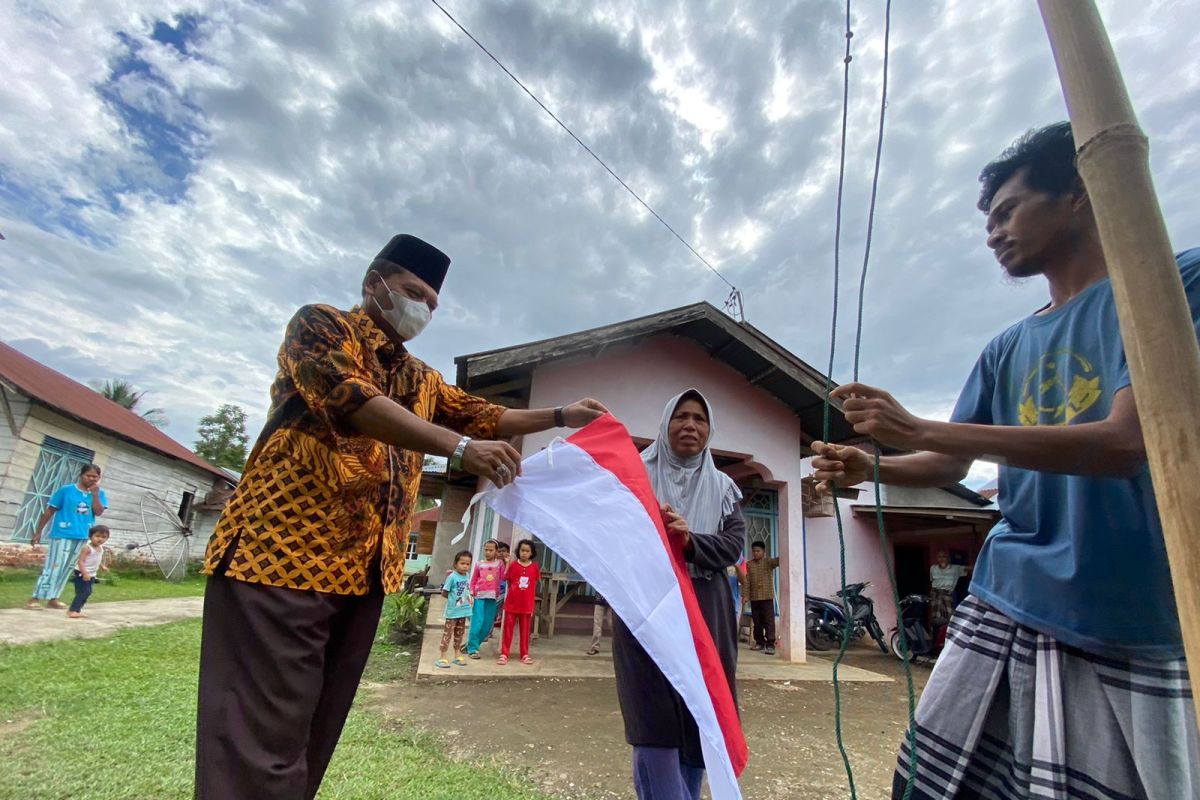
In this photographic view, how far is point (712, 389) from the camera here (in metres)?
7.72

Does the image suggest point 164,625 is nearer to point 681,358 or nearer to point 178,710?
point 178,710

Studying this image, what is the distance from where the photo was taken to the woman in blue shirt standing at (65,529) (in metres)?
6.95

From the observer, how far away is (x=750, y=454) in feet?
25.3

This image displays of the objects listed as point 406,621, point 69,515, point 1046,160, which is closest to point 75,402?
point 69,515

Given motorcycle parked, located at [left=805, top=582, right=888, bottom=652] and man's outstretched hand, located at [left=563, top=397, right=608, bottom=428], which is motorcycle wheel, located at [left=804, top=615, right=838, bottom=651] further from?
man's outstretched hand, located at [left=563, top=397, right=608, bottom=428]

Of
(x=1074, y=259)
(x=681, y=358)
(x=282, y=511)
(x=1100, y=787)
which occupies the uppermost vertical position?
(x=681, y=358)

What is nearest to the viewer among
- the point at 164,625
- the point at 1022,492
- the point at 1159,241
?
the point at 1159,241

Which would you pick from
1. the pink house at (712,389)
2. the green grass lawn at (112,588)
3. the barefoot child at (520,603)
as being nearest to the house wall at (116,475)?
the green grass lawn at (112,588)

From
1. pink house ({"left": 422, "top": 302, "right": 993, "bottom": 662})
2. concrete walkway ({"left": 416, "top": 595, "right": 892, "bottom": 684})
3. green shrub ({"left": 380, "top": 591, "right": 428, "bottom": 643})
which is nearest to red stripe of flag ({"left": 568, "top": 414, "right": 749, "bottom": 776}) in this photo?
concrete walkway ({"left": 416, "top": 595, "right": 892, "bottom": 684})

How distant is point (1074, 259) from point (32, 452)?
15.2m

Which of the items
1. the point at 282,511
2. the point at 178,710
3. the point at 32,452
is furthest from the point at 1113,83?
the point at 32,452

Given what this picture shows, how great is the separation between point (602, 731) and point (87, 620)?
689 centimetres

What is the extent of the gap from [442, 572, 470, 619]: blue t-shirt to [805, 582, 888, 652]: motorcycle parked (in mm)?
6836

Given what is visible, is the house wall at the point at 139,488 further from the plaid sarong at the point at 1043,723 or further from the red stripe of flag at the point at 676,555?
the plaid sarong at the point at 1043,723
